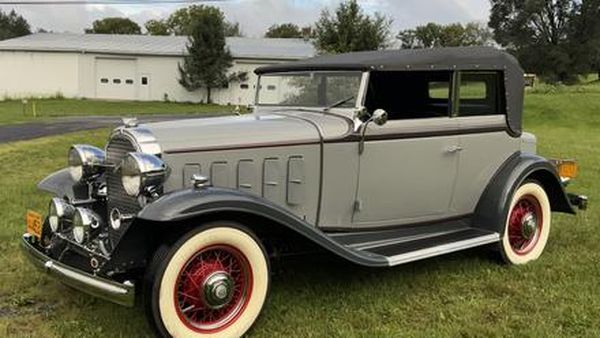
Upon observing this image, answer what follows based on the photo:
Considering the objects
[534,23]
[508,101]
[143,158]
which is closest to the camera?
[143,158]

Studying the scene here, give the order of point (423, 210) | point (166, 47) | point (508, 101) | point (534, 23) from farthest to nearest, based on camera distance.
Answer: point (534, 23) → point (166, 47) → point (508, 101) → point (423, 210)

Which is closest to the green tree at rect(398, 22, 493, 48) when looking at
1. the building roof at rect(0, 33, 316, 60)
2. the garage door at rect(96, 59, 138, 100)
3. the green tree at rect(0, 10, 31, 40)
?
the building roof at rect(0, 33, 316, 60)

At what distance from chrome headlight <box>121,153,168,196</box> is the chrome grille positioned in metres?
0.23

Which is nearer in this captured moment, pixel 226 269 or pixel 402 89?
pixel 226 269

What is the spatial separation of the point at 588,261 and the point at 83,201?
166 inches

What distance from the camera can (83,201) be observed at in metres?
4.88

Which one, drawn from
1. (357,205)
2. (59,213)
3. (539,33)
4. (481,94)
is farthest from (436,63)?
(539,33)

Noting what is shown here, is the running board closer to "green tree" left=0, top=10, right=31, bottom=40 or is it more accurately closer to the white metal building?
the white metal building

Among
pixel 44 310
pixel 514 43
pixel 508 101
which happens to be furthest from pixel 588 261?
pixel 514 43

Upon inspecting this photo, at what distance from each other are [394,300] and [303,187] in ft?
3.46

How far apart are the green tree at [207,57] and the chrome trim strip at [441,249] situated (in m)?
37.6

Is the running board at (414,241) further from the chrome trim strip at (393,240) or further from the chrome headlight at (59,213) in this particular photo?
the chrome headlight at (59,213)

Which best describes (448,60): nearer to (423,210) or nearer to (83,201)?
(423,210)

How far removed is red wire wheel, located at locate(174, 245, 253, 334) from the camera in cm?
408
